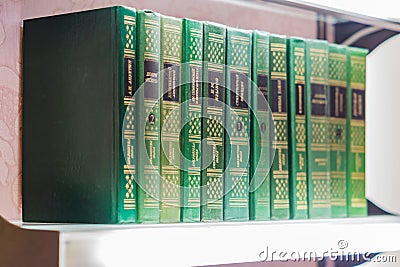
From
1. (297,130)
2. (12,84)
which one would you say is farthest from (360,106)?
(12,84)

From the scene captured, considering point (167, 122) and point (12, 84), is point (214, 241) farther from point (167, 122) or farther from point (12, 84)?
point (12, 84)

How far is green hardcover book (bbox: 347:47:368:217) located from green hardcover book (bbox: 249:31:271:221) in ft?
0.59

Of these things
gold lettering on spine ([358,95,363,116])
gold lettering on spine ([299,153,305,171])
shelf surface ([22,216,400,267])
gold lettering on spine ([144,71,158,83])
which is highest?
gold lettering on spine ([144,71,158,83])

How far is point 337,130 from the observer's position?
1138 millimetres

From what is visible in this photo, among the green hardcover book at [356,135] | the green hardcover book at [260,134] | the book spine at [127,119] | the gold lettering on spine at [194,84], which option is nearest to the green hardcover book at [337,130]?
the green hardcover book at [356,135]

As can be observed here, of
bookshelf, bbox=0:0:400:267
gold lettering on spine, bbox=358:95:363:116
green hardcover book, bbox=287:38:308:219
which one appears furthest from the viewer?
gold lettering on spine, bbox=358:95:363:116

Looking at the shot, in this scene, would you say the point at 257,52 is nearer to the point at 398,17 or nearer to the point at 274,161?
the point at 274,161

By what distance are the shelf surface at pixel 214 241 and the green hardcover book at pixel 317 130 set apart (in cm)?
4

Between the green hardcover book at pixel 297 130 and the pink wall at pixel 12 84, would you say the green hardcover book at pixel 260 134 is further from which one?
the pink wall at pixel 12 84

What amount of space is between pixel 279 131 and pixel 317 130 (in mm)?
82

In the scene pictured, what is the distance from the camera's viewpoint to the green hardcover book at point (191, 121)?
2.99ft

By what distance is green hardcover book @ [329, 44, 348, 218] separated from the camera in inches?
44.5

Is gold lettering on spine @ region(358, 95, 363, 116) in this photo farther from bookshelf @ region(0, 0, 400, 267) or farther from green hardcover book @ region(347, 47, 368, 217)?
bookshelf @ region(0, 0, 400, 267)

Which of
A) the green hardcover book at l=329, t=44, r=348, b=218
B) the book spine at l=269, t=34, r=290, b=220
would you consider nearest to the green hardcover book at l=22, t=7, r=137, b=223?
the book spine at l=269, t=34, r=290, b=220
